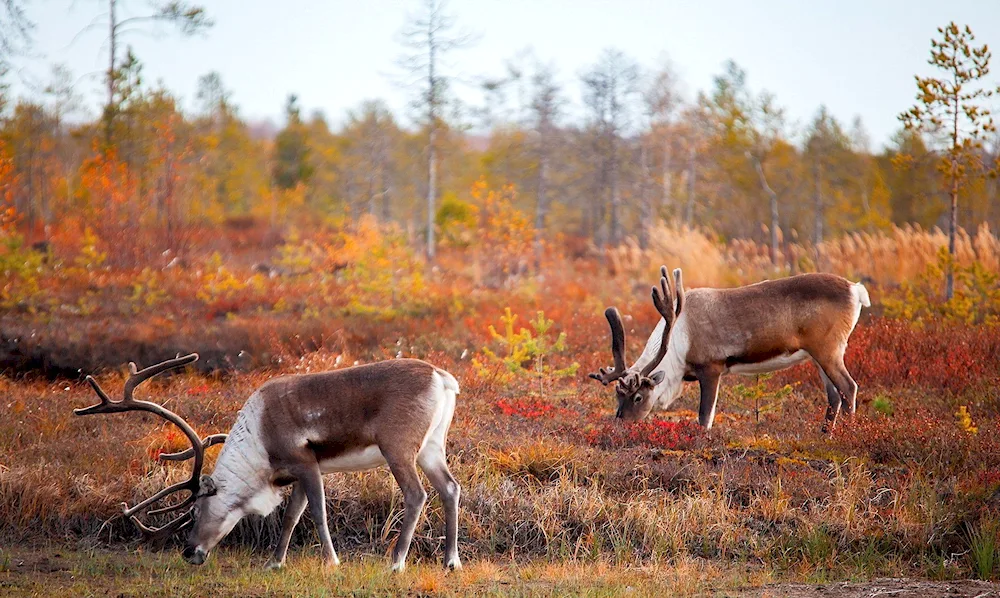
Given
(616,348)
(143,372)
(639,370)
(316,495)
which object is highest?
(143,372)

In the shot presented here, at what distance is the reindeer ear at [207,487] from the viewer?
682 cm

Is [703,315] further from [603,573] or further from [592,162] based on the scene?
[592,162]

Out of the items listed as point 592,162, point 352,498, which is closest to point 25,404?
point 352,498

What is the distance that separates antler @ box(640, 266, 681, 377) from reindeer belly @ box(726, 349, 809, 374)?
83 cm

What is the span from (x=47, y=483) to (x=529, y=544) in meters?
4.36

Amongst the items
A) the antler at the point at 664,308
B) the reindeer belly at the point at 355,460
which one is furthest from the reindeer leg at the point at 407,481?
the antler at the point at 664,308

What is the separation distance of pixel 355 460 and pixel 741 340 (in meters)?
4.74

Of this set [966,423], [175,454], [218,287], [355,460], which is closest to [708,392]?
[966,423]

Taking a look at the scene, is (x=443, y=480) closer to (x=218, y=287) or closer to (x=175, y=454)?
(x=175, y=454)

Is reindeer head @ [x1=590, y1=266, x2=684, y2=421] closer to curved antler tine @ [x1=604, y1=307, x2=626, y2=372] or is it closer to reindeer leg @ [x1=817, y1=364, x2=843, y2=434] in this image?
curved antler tine @ [x1=604, y1=307, x2=626, y2=372]

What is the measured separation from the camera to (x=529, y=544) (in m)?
7.97

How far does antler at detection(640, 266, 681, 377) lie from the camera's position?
955cm

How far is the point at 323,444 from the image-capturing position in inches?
269

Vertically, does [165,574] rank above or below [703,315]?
below
